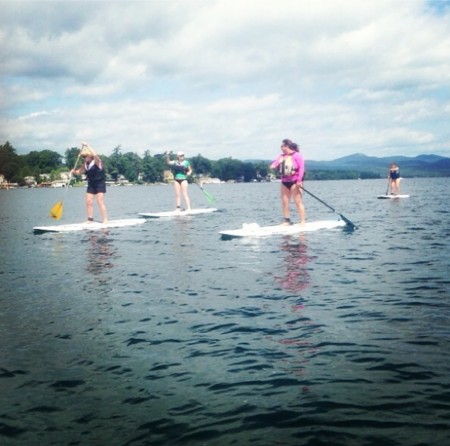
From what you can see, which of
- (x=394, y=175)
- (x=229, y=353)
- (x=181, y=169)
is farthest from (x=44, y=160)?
(x=229, y=353)

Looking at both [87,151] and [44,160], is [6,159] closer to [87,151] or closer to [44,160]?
[87,151]

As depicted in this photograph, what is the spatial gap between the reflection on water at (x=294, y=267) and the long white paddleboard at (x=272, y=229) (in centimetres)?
130

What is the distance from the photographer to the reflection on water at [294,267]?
313 inches

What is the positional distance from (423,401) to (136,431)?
2.14 meters

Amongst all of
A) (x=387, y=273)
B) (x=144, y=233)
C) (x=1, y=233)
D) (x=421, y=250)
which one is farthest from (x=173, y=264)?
(x=1, y=233)

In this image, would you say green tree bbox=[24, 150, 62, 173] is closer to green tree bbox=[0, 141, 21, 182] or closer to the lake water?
green tree bbox=[0, 141, 21, 182]

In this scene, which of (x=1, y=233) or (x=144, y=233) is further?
(x=1, y=233)

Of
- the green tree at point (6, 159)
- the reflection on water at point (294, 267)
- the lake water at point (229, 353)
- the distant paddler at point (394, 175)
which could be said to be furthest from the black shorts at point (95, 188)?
the green tree at point (6, 159)

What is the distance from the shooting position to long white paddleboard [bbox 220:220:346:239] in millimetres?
14438

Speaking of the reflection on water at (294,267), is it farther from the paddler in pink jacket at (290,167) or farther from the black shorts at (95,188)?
the black shorts at (95,188)

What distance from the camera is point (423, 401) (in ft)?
12.8

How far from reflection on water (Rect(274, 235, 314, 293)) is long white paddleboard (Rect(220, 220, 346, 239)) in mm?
1302

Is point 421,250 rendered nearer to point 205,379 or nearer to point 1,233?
point 205,379

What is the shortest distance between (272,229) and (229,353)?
10.3 meters
